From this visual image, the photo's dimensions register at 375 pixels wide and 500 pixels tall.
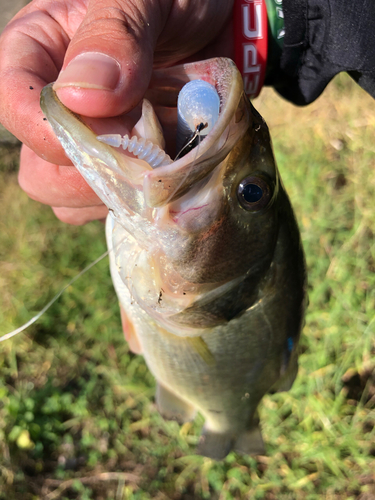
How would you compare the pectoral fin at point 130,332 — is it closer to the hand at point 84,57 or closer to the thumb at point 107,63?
the hand at point 84,57

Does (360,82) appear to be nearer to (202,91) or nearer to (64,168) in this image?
(202,91)

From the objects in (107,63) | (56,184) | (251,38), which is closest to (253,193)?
(107,63)

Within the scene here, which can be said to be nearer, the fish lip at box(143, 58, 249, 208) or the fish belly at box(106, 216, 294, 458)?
the fish lip at box(143, 58, 249, 208)

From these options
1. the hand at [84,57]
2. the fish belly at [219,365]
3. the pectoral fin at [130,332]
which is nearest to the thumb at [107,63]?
the hand at [84,57]

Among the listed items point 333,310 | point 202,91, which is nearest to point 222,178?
point 202,91

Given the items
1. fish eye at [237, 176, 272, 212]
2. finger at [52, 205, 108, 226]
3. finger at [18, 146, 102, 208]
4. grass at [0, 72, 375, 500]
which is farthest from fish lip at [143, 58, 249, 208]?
grass at [0, 72, 375, 500]

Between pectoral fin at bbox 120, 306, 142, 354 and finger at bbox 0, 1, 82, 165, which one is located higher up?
finger at bbox 0, 1, 82, 165

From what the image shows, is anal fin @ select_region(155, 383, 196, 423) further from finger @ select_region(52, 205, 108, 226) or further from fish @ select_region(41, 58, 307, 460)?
finger @ select_region(52, 205, 108, 226)
